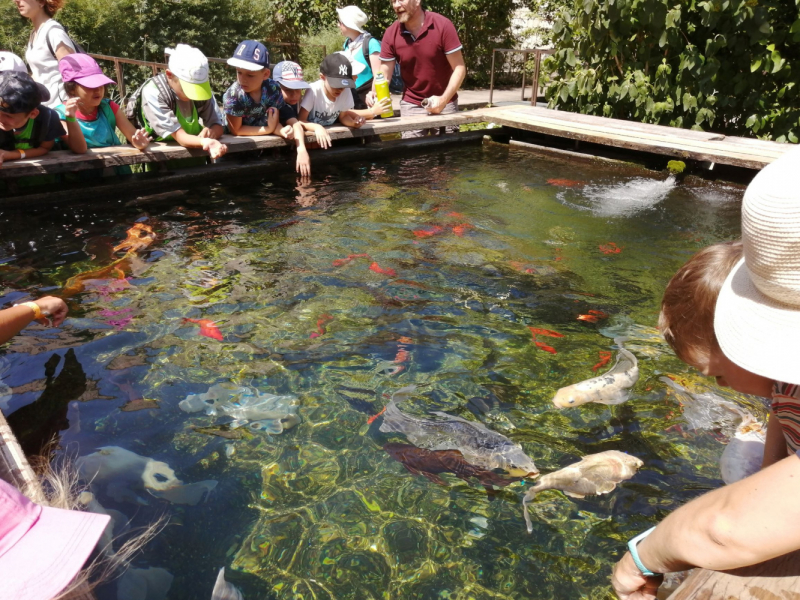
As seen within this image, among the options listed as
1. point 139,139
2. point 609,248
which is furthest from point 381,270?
Answer: point 139,139

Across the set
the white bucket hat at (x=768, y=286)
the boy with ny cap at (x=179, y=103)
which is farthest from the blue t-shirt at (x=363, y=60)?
the white bucket hat at (x=768, y=286)

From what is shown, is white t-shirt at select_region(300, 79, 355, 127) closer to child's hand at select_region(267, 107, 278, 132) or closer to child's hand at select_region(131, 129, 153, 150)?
child's hand at select_region(267, 107, 278, 132)

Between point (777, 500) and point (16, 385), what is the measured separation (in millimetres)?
3494

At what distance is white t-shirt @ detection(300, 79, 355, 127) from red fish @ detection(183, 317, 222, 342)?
4.52 metres

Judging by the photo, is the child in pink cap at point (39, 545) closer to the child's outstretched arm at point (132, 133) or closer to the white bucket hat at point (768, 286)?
the white bucket hat at point (768, 286)

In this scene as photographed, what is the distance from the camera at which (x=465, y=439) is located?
306 cm

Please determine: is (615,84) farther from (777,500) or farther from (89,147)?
(777,500)

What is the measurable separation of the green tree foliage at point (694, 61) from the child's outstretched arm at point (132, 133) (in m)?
6.32

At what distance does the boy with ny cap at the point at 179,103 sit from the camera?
6.46 metres

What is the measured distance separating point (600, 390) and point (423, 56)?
624 centimetres

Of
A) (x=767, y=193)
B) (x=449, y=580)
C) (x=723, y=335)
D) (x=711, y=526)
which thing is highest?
(x=767, y=193)

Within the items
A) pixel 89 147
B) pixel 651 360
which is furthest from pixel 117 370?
pixel 89 147

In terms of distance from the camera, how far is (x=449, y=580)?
2.44m

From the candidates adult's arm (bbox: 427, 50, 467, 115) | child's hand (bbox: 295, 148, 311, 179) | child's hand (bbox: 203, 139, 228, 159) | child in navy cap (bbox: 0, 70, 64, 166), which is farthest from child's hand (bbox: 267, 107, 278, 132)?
adult's arm (bbox: 427, 50, 467, 115)
